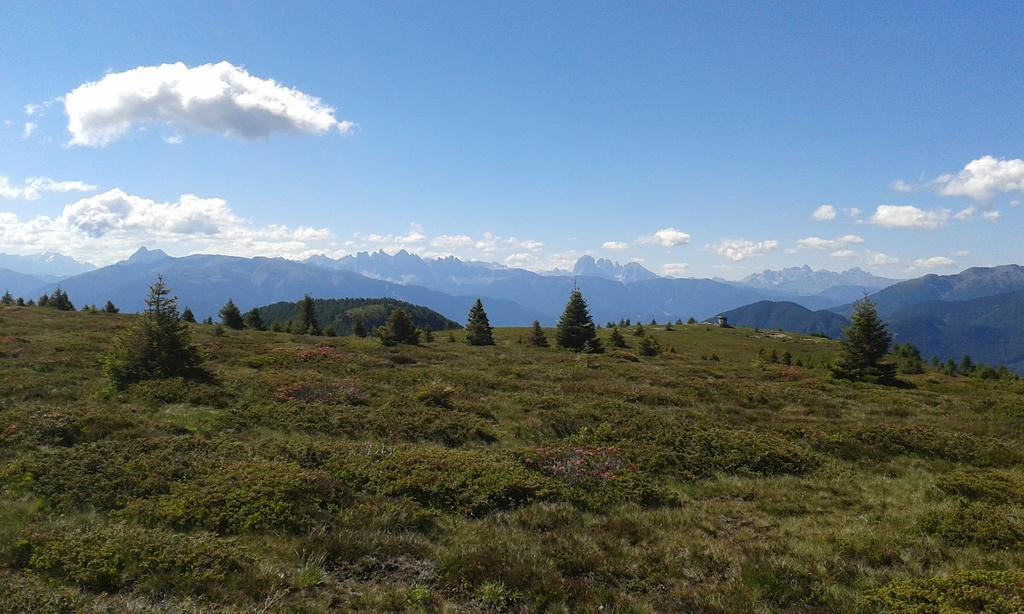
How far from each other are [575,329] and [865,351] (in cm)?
2818

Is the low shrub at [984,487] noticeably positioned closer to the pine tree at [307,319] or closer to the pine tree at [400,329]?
the pine tree at [400,329]

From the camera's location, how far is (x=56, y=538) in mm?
8531

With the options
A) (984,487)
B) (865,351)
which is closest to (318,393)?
(984,487)

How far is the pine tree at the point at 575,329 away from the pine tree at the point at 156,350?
130 feet

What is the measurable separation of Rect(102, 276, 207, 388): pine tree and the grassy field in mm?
1432

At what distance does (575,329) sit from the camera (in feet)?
187

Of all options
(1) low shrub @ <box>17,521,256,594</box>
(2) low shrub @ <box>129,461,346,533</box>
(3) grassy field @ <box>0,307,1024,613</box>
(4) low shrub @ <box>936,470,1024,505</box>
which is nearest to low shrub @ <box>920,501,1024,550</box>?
(3) grassy field @ <box>0,307,1024,613</box>

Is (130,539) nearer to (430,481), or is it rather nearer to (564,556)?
(430,481)

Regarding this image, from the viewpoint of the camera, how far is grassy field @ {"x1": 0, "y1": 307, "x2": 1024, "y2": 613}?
770 cm

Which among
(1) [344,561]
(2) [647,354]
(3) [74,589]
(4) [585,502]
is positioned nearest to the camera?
(3) [74,589]

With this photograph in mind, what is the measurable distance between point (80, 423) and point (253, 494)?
8928 mm

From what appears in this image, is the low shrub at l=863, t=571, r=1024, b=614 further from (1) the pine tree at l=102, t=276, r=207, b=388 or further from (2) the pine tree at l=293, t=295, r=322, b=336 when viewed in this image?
(2) the pine tree at l=293, t=295, r=322, b=336

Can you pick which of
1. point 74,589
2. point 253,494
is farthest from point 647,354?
point 74,589

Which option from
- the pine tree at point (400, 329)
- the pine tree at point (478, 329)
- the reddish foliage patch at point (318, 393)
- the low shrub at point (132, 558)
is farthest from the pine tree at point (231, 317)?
the low shrub at point (132, 558)
